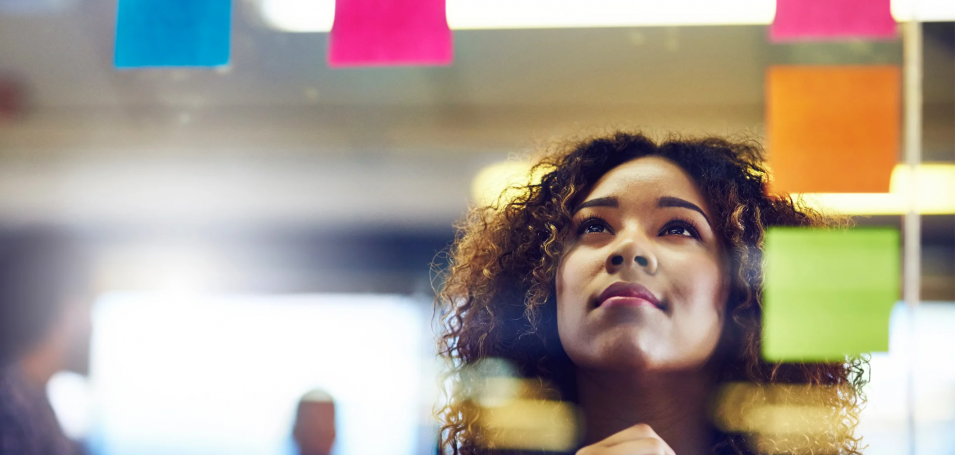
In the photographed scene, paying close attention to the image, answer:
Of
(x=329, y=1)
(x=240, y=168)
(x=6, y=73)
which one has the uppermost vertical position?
(x=329, y=1)

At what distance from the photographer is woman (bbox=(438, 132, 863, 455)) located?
0.85m

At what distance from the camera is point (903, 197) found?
106 cm

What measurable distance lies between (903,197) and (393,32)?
33.5 inches

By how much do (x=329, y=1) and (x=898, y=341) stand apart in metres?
1.07

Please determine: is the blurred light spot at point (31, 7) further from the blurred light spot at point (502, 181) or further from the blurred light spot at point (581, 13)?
the blurred light spot at point (502, 181)

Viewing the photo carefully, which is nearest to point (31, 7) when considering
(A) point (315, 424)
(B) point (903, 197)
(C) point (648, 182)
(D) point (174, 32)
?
(D) point (174, 32)

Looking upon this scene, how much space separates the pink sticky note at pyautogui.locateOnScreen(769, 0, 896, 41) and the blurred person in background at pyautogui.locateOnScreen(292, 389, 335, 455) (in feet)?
3.28

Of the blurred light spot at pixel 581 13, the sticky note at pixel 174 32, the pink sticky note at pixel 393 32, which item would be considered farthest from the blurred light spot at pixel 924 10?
the sticky note at pixel 174 32

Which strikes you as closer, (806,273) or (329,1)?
(806,273)

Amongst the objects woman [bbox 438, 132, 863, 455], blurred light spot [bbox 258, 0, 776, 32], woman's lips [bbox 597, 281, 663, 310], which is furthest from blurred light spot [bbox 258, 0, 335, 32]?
woman's lips [bbox 597, 281, 663, 310]

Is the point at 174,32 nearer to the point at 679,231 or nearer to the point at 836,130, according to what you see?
the point at 679,231

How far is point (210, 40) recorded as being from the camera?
1.17 meters

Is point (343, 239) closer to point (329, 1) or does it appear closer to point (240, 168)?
point (240, 168)

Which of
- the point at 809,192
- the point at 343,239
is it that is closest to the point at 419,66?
the point at 343,239
